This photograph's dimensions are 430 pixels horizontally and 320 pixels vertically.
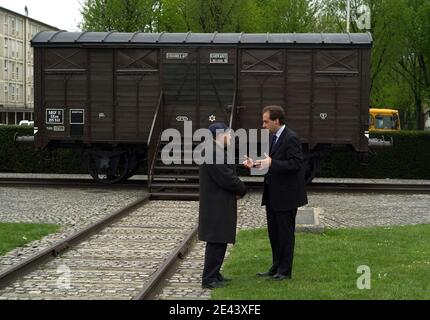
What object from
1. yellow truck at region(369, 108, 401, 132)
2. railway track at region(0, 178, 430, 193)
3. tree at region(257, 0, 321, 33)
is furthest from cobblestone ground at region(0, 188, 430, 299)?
yellow truck at region(369, 108, 401, 132)

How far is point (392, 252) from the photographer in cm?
899

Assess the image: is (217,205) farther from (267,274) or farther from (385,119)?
(385,119)

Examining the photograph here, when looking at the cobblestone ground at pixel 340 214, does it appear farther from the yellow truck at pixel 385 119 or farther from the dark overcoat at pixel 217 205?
the yellow truck at pixel 385 119

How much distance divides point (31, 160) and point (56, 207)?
898 centimetres

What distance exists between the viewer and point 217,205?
722cm

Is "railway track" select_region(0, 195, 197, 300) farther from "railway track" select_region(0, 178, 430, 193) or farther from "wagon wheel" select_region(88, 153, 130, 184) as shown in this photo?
"railway track" select_region(0, 178, 430, 193)

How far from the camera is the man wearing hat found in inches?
280

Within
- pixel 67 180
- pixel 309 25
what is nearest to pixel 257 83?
pixel 67 180

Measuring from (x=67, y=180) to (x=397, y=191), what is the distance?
9383mm

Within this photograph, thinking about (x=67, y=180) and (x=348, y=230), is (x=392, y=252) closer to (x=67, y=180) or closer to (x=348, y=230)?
(x=348, y=230)

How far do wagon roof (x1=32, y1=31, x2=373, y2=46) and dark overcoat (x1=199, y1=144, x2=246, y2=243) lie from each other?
10652 mm

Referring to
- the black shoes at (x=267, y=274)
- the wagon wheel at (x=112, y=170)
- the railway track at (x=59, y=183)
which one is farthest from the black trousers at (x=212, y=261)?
the wagon wheel at (x=112, y=170)
